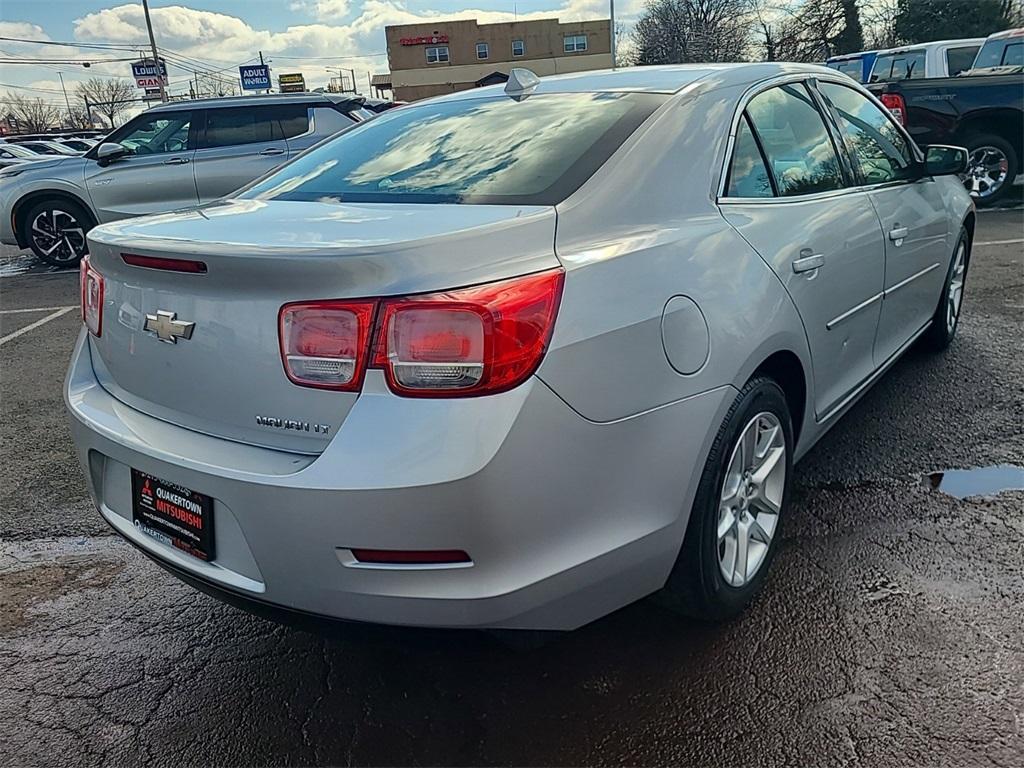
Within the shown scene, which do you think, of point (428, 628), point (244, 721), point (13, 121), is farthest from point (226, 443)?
point (13, 121)

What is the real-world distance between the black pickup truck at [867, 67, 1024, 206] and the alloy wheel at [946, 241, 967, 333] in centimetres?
546

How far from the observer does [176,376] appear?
196cm

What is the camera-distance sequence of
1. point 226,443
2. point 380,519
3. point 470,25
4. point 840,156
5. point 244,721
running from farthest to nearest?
point 470,25
point 840,156
point 244,721
point 226,443
point 380,519

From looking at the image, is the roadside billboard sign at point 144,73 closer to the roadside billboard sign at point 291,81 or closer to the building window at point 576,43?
the roadside billboard sign at point 291,81

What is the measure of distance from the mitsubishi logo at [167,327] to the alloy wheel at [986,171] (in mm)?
10314

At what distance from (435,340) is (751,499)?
127cm

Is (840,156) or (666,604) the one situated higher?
(840,156)

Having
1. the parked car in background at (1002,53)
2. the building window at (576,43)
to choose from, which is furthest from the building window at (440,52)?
the parked car in background at (1002,53)

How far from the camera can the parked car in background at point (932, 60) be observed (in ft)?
38.2

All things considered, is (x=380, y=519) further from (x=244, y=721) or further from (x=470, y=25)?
(x=470, y=25)

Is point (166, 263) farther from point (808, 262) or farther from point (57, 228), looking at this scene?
point (57, 228)

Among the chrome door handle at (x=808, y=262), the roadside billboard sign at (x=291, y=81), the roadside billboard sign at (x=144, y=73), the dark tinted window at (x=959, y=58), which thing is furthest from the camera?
the roadside billboard sign at (x=291, y=81)

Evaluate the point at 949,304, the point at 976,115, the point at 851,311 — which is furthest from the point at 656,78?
the point at 976,115

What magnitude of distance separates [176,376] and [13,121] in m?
80.3
